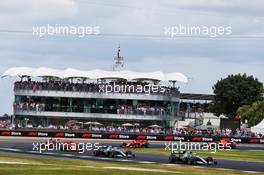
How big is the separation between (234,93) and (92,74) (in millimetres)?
48925

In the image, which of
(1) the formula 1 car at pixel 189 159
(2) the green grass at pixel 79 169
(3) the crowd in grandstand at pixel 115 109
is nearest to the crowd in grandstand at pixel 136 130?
(3) the crowd in grandstand at pixel 115 109

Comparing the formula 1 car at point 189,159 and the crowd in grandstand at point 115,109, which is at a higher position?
the crowd in grandstand at point 115,109

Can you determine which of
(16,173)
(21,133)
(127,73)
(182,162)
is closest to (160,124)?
(127,73)

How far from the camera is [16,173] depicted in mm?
32125

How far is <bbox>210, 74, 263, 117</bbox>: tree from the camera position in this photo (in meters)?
138

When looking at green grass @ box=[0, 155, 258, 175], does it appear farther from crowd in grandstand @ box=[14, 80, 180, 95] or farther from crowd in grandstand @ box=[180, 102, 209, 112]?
crowd in grandstand @ box=[180, 102, 209, 112]

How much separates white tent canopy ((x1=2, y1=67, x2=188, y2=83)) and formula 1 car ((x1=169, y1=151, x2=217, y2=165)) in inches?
1957

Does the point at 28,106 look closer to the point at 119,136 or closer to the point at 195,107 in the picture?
the point at 119,136

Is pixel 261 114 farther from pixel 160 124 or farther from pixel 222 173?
pixel 222 173

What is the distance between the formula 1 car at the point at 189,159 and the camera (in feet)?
150

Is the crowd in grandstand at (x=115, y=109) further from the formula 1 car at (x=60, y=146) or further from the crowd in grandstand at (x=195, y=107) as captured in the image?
the crowd in grandstand at (x=195, y=107)

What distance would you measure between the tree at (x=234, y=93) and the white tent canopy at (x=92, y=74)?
40250mm

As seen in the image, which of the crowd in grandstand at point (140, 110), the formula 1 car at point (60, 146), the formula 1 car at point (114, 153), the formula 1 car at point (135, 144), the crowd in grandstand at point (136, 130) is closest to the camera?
the formula 1 car at point (114, 153)

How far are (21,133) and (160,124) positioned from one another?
2459 cm
